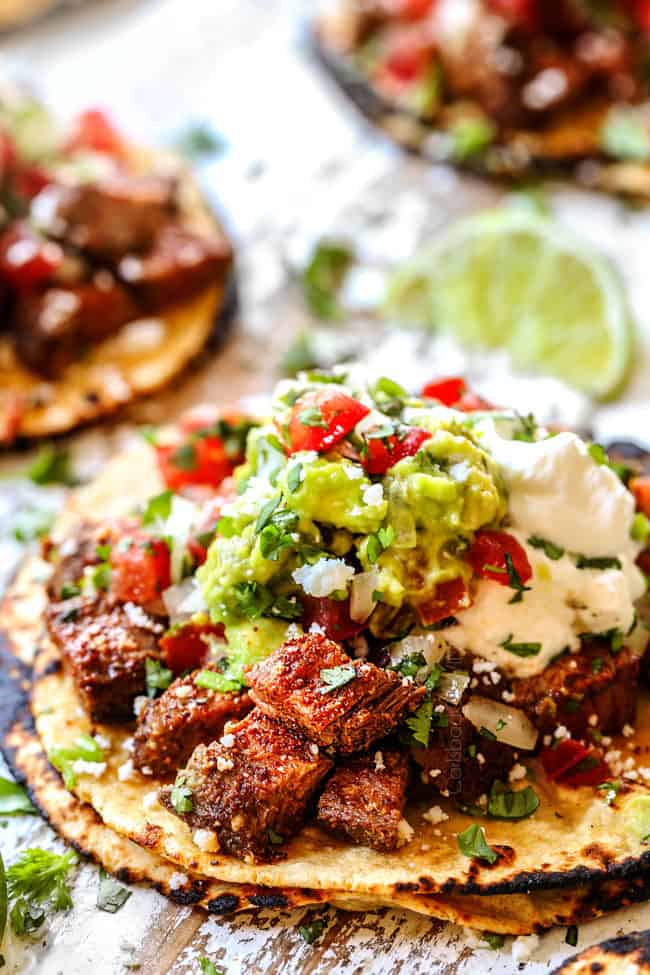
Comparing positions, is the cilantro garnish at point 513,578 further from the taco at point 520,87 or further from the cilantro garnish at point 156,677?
the taco at point 520,87

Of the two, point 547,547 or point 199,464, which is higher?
point 199,464

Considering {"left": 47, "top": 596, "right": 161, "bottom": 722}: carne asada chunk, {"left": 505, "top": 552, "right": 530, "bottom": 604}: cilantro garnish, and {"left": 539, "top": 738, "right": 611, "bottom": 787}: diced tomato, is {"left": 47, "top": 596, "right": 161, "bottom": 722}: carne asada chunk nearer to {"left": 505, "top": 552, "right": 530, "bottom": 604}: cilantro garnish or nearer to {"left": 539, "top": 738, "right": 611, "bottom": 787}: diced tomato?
{"left": 505, "top": 552, "right": 530, "bottom": 604}: cilantro garnish

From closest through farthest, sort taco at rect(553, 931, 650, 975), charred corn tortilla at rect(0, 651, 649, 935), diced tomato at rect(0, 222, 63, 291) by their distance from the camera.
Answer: taco at rect(553, 931, 650, 975) < charred corn tortilla at rect(0, 651, 649, 935) < diced tomato at rect(0, 222, 63, 291)

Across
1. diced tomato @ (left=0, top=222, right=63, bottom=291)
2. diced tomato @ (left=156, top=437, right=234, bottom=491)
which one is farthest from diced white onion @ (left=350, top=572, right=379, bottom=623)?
diced tomato @ (left=0, top=222, right=63, bottom=291)

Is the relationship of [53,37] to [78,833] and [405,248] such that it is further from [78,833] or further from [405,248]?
[78,833]

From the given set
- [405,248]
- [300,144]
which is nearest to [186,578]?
[405,248]

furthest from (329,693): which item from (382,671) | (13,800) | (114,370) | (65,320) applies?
(65,320)

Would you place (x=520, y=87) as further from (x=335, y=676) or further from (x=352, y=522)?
(x=335, y=676)
